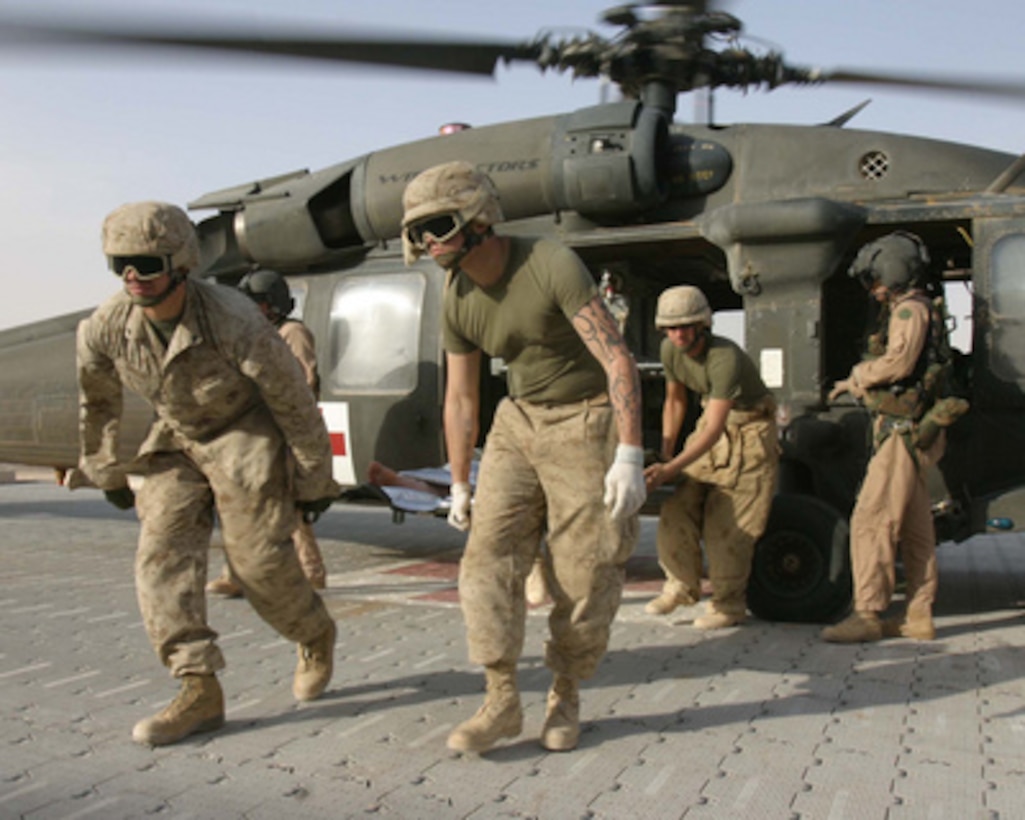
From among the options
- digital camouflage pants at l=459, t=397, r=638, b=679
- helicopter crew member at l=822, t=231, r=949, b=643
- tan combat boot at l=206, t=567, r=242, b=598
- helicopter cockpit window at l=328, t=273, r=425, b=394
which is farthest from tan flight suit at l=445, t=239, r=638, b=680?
helicopter cockpit window at l=328, t=273, r=425, b=394

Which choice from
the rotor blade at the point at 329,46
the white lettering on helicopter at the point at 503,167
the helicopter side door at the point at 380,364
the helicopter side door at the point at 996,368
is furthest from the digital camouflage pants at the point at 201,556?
the helicopter side door at the point at 996,368

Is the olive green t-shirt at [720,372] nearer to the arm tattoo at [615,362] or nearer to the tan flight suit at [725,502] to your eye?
the tan flight suit at [725,502]

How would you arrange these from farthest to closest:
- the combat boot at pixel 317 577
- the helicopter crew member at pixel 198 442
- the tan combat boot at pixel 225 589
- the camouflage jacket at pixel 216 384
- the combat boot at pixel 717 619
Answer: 1. the combat boot at pixel 317 577
2. the tan combat boot at pixel 225 589
3. the combat boot at pixel 717 619
4. the camouflage jacket at pixel 216 384
5. the helicopter crew member at pixel 198 442

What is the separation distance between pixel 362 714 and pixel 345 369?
3.41 metres

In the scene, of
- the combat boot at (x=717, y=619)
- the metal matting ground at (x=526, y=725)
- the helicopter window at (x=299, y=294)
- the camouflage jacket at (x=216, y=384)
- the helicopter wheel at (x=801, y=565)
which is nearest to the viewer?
the metal matting ground at (x=526, y=725)

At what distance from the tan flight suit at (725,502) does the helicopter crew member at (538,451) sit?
65.1 inches

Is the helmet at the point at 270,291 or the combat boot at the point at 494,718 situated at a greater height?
the helmet at the point at 270,291

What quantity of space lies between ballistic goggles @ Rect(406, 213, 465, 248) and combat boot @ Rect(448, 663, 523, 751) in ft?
4.37

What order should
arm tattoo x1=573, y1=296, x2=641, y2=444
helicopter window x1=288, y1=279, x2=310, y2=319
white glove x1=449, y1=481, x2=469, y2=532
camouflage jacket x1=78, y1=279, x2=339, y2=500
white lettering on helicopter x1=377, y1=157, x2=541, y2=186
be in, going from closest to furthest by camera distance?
arm tattoo x1=573, y1=296, x2=641, y2=444 → camouflage jacket x1=78, y1=279, x2=339, y2=500 → white glove x1=449, y1=481, x2=469, y2=532 → white lettering on helicopter x1=377, y1=157, x2=541, y2=186 → helicopter window x1=288, y1=279, x2=310, y2=319

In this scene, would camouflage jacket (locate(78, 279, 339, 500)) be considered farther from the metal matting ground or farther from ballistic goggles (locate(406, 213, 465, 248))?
the metal matting ground

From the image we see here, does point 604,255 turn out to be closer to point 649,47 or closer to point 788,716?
point 649,47

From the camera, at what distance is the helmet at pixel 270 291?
598cm

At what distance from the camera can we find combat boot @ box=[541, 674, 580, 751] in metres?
3.25

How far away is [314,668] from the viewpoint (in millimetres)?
3779
